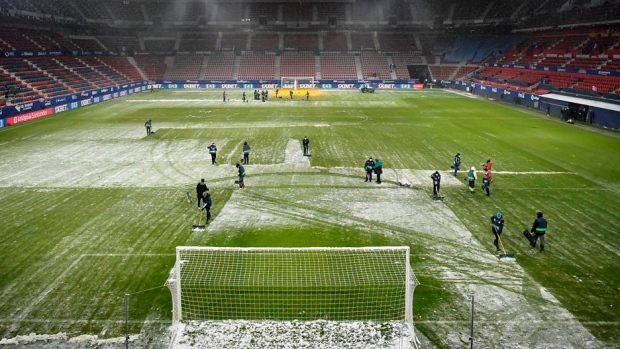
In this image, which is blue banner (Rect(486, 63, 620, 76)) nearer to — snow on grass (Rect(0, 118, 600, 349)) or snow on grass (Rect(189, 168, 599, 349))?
snow on grass (Rect(0, 118, 600, 349))

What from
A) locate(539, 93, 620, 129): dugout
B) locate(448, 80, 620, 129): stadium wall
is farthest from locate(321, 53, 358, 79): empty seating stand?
locate(539, 93, 620, 129): dugout

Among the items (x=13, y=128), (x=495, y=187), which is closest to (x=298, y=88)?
(x=13, y=128)

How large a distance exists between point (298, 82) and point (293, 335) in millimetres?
75038

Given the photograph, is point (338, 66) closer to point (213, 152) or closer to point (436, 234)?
point (213, 152)

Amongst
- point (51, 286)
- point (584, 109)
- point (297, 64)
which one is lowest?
point (51, 286)

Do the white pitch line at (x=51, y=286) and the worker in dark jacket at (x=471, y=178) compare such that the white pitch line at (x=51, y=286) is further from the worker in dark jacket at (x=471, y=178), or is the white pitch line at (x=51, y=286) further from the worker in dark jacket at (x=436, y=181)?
the worker in dark jacket at (x=471, y=178)

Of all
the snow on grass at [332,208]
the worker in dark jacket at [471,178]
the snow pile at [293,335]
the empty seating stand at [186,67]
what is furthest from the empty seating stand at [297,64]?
the snow pile at [293,335]

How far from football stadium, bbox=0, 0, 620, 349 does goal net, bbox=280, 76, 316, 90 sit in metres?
19.2

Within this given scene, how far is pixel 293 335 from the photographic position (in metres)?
10.5

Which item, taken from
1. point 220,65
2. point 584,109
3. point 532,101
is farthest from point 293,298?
point 220,65

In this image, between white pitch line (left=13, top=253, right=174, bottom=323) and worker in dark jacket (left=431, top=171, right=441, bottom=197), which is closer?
white pitch line (left=13, top=253, right=174, bottom=323)

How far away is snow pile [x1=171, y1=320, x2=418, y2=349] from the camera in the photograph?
10148mm

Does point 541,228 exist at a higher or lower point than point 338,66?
lower

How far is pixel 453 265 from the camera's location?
557 inches
